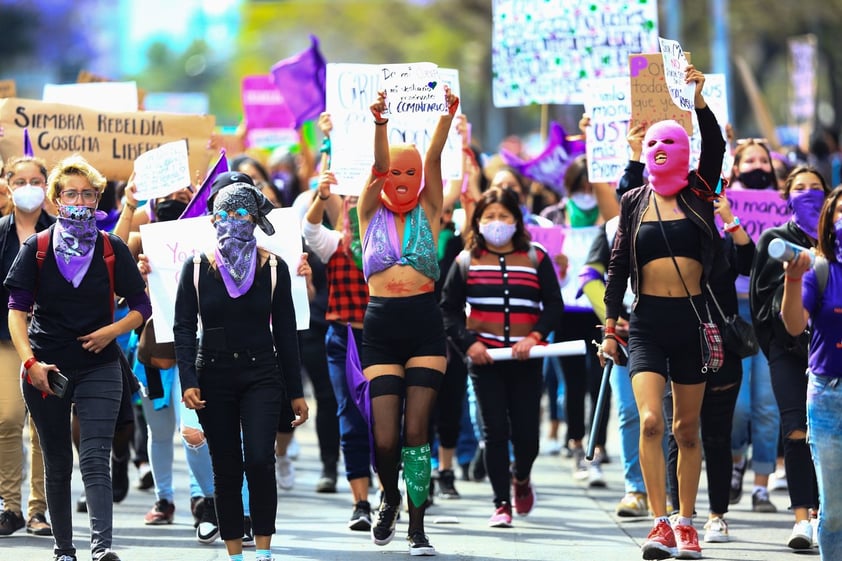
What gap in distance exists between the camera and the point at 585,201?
11477 mm

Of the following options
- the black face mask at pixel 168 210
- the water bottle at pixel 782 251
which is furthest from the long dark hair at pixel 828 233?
the black face mask at pixel 168 210

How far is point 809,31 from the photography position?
38719mm

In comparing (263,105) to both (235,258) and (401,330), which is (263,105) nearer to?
(401,330)

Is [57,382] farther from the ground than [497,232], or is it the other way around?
[497,232]

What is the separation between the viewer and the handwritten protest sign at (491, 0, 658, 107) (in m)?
12.0

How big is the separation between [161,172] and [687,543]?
3.76 metres

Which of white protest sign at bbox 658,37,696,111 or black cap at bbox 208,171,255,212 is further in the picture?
white protest sign at bbox 658,37,696,111

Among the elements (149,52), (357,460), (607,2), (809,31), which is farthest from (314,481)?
(149,52)

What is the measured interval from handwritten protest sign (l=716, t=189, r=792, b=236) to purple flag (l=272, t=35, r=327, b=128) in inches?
163

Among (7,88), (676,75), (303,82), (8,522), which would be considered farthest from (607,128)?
(7,88)

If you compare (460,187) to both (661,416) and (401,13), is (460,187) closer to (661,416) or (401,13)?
(661,416)

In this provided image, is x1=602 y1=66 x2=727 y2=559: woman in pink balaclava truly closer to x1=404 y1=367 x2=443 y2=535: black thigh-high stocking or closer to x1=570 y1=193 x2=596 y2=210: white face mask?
x1=404 y1=367 x2=443 y2=535: black thigh-high stocking

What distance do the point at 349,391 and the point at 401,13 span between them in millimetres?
43535

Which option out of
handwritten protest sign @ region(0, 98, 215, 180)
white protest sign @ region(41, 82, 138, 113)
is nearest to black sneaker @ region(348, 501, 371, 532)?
handwritten protest sign @ region(0, 98, 215, 180)
